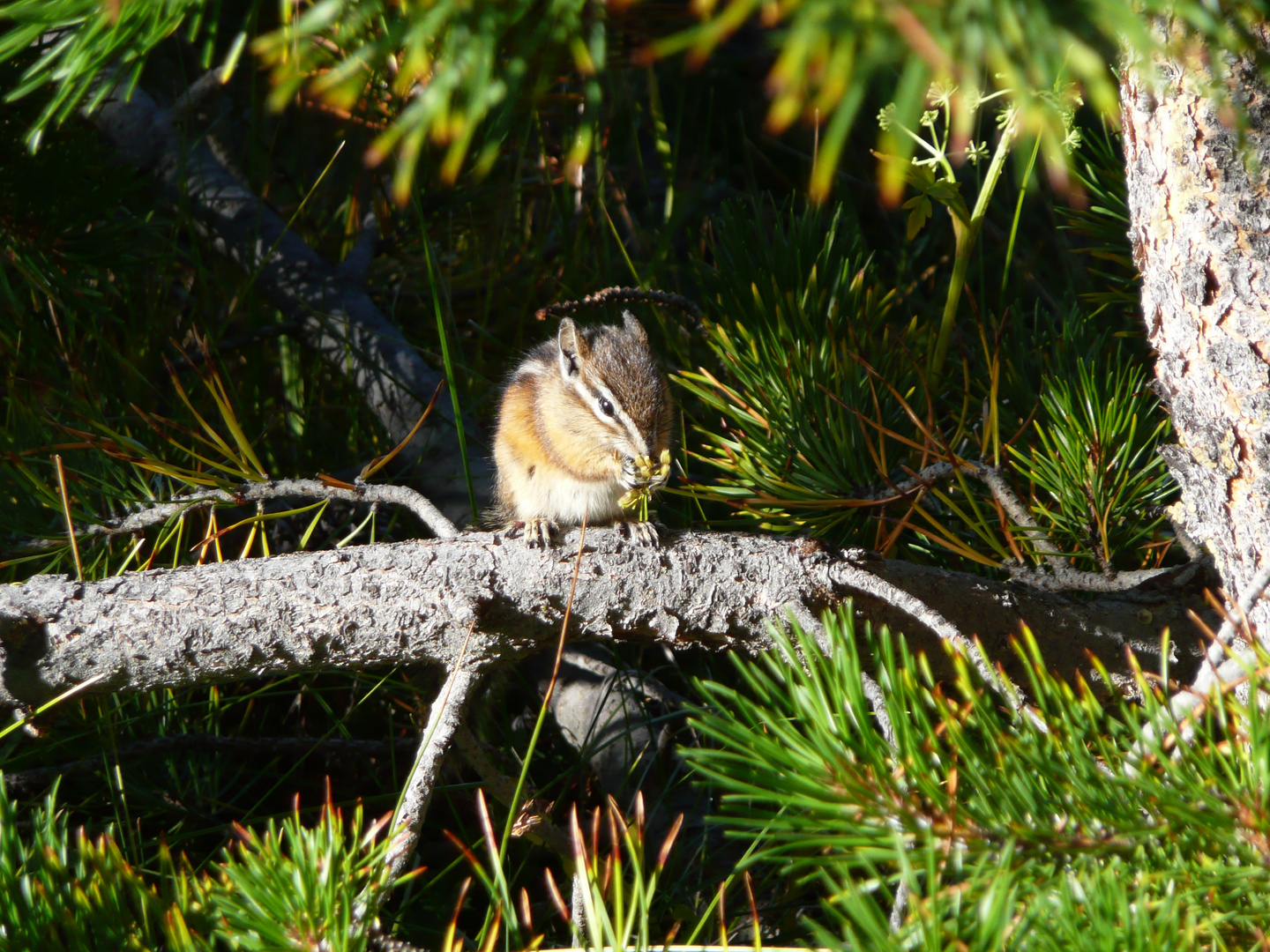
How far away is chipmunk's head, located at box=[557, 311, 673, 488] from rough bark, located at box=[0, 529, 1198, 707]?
46cm

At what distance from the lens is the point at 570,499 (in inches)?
68.5

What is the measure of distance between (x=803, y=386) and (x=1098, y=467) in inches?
15.5

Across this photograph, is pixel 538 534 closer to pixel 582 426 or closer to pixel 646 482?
pixel 646 482

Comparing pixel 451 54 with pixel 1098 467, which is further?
pixel 1098 467

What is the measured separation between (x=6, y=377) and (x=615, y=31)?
1119mm

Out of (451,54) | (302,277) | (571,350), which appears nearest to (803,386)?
(571,350)

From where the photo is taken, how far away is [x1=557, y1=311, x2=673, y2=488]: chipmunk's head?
5.49 ft

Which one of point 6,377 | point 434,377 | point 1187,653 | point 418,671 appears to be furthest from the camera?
point 434,377

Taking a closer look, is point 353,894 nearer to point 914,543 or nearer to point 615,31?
point 615,31

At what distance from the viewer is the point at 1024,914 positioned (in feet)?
1.78

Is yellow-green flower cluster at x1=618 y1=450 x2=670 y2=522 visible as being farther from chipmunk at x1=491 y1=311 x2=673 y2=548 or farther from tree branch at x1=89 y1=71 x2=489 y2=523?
tree branch at x1=89 y1=71 x2=489 y2=523

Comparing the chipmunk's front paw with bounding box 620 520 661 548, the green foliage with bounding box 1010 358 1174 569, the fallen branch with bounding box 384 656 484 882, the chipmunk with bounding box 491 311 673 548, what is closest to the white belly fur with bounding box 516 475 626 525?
the chipmunk with bounding box 491 311 673 548

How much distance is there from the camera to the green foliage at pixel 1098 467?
116 centimetres

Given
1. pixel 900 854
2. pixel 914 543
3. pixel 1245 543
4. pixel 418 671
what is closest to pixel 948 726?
pixel 900 854
